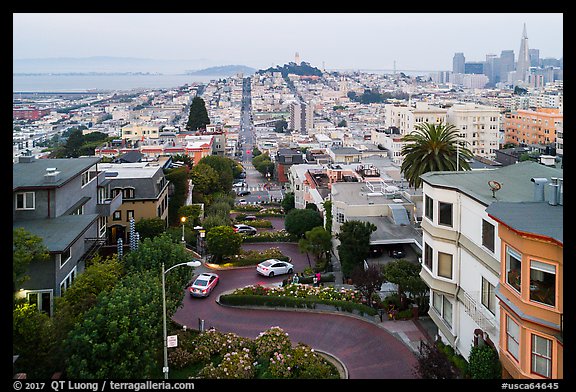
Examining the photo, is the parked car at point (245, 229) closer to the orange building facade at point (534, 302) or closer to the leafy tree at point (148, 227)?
the leafy tree at point (148, 227)

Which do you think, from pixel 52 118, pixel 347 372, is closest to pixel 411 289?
pixel 347 372

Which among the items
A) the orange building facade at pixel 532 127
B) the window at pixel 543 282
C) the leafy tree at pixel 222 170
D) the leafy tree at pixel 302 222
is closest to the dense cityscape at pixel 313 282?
the window at pixel 543 282

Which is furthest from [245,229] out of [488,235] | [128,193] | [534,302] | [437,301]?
[534,302]

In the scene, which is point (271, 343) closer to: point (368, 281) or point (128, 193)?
point (368, 281)

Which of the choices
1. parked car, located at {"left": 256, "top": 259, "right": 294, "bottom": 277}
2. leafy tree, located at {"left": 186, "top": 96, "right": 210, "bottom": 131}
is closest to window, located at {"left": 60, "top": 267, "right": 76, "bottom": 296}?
parked car, located at {"left": 256, "top": 259, "right": 294, "bottom": 277}

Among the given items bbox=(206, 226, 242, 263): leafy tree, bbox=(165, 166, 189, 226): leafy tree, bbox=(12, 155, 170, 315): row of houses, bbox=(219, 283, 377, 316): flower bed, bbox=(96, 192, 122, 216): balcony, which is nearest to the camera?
bbox=(12, 155, 170, 315): row of houses

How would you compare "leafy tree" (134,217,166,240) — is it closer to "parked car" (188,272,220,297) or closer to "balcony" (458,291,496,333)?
"parked car" (188,272,220,297)
